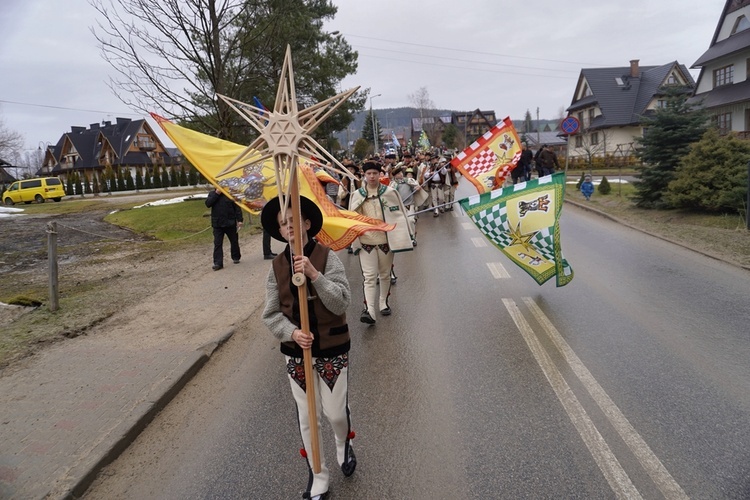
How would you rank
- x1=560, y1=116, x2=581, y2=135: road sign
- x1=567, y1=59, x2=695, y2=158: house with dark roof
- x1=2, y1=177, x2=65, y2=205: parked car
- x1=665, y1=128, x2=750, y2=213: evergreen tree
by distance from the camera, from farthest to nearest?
x1=567, y1=59, x2=695, y2=158: house with dark roof < x1=2, y1=177, x2=65, y2=205: parked car < x1=560, y1=116, x2=581, y2=135: road sign < x1=665, y1=128, x2=750, y2=213: evergreen tree

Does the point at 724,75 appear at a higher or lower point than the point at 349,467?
higher

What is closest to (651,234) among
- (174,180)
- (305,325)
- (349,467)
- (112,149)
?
(349,467)

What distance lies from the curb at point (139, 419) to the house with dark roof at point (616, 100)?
160ft

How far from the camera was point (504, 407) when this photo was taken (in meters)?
4.34

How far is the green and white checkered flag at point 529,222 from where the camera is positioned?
7.12m

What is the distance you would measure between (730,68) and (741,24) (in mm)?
2628

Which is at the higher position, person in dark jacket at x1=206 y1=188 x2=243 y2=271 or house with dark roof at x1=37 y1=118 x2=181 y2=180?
house with dark roof at x1=37 y1=118 x2=181 y2=180

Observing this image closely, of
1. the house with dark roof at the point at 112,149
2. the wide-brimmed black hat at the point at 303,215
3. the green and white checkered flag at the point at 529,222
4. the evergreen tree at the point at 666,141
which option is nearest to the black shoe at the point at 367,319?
the green and white checkered flag at the point at 529,222

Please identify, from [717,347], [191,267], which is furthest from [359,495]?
[191,267]

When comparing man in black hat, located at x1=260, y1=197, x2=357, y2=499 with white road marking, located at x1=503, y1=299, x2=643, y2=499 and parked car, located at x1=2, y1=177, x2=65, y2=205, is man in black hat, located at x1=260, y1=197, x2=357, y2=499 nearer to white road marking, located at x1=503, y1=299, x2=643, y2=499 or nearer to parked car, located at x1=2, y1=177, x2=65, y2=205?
white road marking, located at x1=503, y1=299, x2=643, y2=499

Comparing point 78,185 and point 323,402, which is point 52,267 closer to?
point 323,402

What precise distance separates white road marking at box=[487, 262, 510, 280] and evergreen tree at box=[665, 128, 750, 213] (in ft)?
22.2

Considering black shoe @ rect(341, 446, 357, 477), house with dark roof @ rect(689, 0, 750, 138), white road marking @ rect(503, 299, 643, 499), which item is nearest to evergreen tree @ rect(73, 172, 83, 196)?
house with dark roof @ rect(689, 0, 750, 138)

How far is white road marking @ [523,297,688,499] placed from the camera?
3238mm
